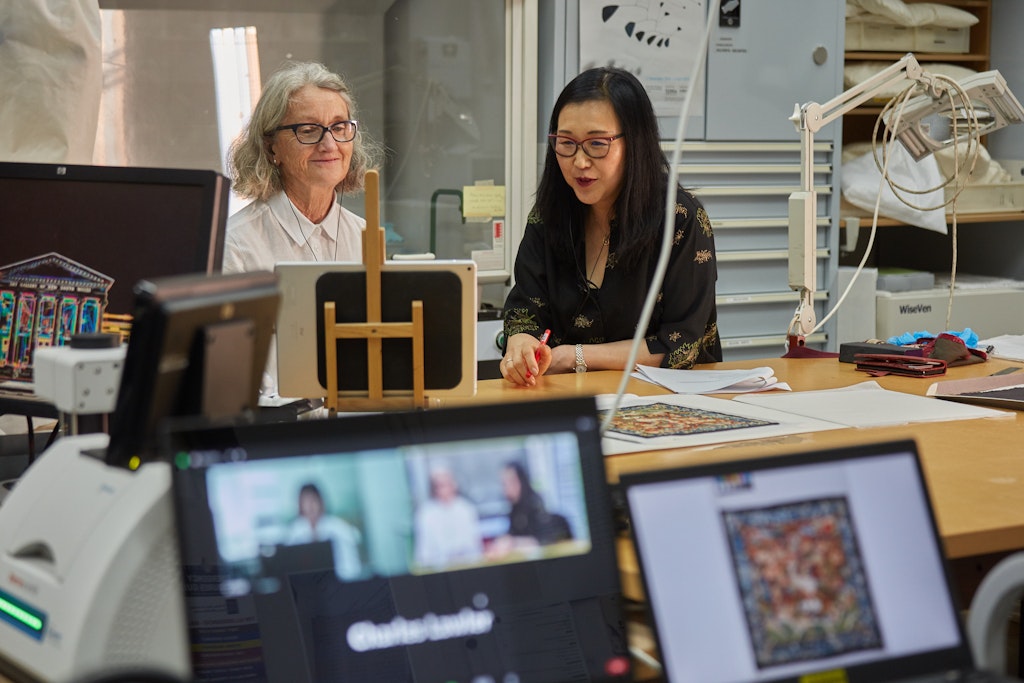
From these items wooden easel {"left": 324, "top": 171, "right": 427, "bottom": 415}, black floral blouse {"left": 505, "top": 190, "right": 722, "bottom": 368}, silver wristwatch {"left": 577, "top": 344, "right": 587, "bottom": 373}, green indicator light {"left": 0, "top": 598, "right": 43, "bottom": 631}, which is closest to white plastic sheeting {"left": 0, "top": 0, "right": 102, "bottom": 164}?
black floral blouse {"left": 505, "top": 190, "right": 722, "bottom": 368}

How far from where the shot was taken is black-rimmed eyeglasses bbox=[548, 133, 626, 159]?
2434 millimetres

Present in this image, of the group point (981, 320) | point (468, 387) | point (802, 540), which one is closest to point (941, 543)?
point (802, 540)

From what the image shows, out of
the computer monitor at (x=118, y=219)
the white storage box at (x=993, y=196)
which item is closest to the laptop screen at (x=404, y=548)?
the computer monitor at (x=118, y=219)

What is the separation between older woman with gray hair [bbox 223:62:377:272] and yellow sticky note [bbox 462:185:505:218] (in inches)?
43.0

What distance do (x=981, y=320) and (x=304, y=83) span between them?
268 centimetres

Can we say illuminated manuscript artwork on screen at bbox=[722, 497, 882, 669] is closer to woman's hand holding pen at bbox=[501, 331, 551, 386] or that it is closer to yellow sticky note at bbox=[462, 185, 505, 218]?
woman's hand holding pen at bbox=[501, 331, 551, 386]

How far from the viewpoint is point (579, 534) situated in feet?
2.73

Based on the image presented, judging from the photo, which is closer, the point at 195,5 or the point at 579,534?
the point at 579,534

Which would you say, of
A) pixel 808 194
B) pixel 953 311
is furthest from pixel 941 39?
pixel 808 194

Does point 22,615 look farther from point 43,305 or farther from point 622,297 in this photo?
point 622,297

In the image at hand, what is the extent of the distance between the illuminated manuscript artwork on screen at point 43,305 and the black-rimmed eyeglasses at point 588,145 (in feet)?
4.35

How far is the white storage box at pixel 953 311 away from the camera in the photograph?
3871 mm

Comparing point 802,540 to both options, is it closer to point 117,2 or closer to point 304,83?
point 304,83

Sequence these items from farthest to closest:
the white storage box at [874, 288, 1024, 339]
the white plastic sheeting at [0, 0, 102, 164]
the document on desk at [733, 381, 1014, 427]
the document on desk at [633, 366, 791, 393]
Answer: the white storage box at [874, 288, 1024, 339]
the white plastic sheeting at [0, 0, 102, 164]
the document on desk at [633, 366, 791, 393]
the document on desk at [733, 381, 1014, 427]
